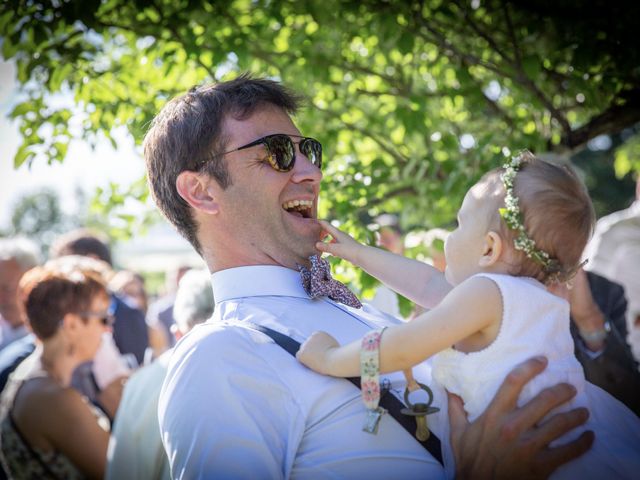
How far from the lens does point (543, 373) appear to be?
1.84 metres

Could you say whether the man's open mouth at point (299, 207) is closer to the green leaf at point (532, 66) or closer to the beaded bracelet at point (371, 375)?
the beaded bracelet at point (371, 375)

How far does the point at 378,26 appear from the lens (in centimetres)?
361

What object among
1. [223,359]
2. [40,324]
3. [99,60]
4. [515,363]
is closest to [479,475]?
[515,363]

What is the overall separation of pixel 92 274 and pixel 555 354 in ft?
10.3

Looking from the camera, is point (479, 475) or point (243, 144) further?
point (243, 144)

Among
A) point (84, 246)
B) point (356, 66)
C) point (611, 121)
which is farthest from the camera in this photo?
point (84, 246)

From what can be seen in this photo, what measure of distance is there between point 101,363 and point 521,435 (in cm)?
367

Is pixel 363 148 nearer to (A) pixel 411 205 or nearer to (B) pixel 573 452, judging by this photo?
(A) pixel 411 205

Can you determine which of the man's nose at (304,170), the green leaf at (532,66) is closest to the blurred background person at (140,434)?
the man's nose at (304,170)

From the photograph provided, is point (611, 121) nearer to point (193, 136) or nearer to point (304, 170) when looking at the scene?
point (304, 170)

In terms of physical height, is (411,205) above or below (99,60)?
below

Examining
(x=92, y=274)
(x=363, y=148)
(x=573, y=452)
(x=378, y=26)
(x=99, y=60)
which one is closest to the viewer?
(x=573, y=452)

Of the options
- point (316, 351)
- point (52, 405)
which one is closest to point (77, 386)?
point (52, 405)

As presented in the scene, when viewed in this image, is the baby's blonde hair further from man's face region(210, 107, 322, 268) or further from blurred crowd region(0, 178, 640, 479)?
blurred crowd region(0, 178, 640, 479)
